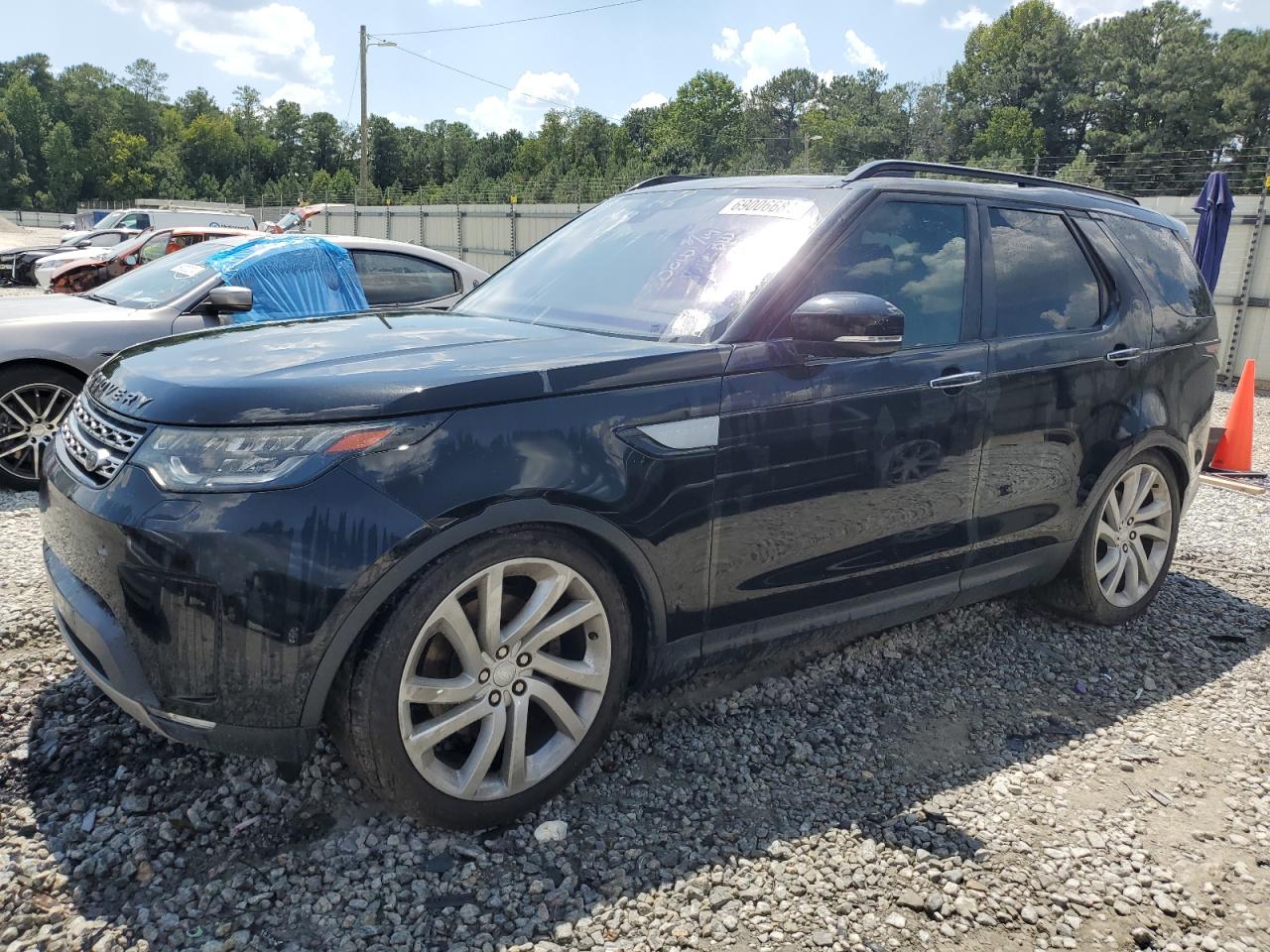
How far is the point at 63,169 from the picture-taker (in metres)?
104

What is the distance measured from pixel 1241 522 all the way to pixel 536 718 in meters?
5.65

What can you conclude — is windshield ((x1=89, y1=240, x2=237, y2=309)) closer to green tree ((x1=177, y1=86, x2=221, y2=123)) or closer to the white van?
the white van

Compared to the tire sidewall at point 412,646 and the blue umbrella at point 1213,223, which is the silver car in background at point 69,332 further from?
the blue umbrella at point 1213,223

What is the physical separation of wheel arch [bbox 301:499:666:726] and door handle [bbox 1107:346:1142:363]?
94.3 inches

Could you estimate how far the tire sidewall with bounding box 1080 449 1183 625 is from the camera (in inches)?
168

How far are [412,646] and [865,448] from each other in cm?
162

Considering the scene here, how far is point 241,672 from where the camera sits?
2377 millimetres

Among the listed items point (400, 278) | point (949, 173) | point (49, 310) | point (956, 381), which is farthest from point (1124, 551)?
point (49, 310)

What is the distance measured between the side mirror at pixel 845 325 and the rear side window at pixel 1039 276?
916mm

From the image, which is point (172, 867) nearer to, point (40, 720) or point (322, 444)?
point (40, 720)

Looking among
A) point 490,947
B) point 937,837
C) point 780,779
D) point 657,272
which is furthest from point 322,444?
point 937,837

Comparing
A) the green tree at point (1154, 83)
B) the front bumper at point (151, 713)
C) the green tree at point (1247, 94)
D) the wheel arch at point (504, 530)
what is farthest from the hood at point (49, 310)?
the green tree at point (1247, 94)

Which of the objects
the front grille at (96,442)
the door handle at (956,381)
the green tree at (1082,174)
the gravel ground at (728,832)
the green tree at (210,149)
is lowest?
the gravel ground at (728,832)

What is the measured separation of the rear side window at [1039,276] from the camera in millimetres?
3828
